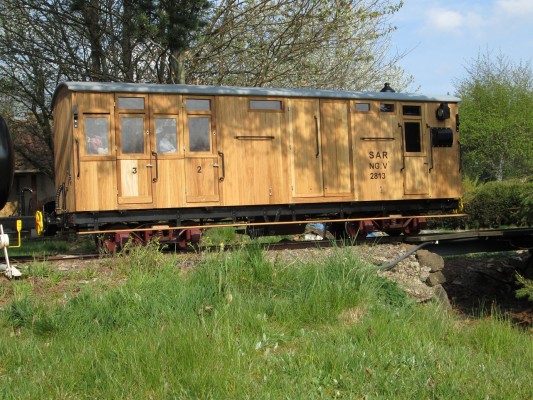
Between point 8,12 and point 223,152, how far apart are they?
9.41 meters

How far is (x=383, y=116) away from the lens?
12.2 meters

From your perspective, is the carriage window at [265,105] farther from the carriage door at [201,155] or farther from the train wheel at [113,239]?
the train wheel at [113,239]

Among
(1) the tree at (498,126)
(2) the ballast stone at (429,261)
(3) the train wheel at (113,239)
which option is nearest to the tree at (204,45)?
(3) the train wheel at (113,239)

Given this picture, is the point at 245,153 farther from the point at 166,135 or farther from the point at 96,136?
the point at 96,136

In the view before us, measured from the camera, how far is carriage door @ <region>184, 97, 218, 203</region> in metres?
10.6

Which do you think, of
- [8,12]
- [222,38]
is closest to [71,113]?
[222,38]

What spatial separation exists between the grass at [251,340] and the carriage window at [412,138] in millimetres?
6136

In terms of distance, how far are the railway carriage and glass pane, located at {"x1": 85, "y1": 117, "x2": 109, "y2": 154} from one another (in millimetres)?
18

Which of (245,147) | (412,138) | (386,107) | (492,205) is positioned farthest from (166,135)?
(492,205)

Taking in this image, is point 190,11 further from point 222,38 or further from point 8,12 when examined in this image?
point 8,12

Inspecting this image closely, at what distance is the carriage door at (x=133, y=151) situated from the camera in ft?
33.6

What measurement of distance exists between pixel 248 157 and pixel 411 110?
4.03m

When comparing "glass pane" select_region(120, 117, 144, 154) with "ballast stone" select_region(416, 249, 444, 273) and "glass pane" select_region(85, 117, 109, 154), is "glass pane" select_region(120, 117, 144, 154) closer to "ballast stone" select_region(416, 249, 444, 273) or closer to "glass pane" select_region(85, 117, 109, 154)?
"glass pane" select_region(85, 117, 109, 154)

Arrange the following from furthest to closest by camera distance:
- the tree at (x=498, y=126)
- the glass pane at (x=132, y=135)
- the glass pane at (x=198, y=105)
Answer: the tree at (x=498, y=126) < the glass pane at (x=198, y=105) < the glass pane at (x=132, y=135)
